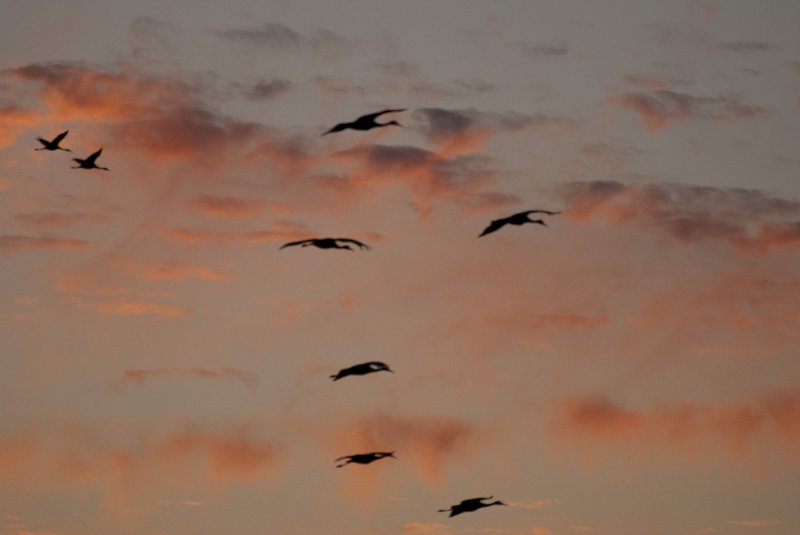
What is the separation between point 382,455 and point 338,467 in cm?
413

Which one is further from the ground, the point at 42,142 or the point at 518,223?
the point at 42,142

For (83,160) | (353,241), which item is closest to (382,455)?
(353,241)

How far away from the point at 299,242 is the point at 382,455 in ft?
45.9

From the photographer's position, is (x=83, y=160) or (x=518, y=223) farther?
(x=83, y=160)

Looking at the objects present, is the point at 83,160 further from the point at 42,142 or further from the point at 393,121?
the point at 393,121

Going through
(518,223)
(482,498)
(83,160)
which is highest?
(83,160)

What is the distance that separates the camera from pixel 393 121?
125625 mm

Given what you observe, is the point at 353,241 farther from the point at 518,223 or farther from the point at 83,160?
the point at 83,160

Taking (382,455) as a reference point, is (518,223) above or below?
above

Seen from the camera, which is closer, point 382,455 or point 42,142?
point 382,455

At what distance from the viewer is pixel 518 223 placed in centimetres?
12388

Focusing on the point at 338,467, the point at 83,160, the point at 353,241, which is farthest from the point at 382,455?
the point at 83,160

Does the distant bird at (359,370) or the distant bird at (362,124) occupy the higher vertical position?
the distant bird at (362,124)

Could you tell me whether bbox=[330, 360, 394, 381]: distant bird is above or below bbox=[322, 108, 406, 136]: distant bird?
below
